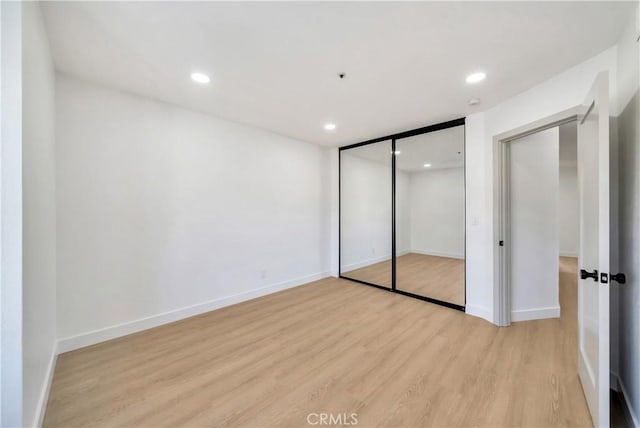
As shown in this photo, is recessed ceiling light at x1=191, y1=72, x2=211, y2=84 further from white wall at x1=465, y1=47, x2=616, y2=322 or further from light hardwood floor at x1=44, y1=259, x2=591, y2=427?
white wall at x1=465, y1=47, x2=616, y2=322

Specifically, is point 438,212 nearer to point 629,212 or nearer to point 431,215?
point 431,215

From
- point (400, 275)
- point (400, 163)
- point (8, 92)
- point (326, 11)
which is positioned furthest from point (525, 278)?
point (8, 92)

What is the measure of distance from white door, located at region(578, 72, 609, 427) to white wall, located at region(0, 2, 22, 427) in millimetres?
3020

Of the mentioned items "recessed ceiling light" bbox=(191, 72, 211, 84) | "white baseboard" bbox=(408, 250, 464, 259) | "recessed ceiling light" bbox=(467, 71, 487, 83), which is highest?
"recessed ceiling light" bbox=(191, 72, 211, 84)

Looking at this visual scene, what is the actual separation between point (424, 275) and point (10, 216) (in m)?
4.83

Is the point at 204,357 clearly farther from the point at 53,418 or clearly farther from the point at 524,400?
the point at 524,400

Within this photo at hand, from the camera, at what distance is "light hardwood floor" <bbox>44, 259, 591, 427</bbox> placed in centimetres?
158

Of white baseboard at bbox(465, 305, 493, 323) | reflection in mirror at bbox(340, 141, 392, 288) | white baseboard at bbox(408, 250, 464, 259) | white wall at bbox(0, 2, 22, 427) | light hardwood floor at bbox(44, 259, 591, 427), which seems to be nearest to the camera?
white wall at bbox(0, 2, 22, 427)

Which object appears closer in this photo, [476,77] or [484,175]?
[476,77]

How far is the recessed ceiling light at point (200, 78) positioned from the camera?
2209 mm

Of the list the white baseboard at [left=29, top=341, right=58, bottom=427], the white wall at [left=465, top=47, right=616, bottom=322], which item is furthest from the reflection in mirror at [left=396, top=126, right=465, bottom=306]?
the white baseboard at [left=29, top=341, right=58, bottom=427]

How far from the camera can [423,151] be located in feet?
13.6

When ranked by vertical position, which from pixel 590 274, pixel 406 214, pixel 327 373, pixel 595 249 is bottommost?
pixel 327 373

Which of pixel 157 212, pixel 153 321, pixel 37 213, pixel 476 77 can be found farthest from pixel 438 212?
pixel 37 213
